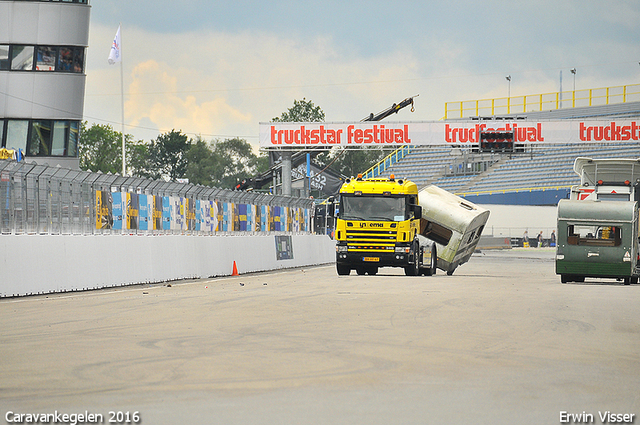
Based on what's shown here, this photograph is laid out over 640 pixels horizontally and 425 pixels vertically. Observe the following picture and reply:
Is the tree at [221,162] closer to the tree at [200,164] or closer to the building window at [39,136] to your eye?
the tree at [200,164]

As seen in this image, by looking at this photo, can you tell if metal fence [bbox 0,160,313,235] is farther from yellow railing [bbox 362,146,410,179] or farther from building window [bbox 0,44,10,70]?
yellow railing [bbox 362,146,410,179]

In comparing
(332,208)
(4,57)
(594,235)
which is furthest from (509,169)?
(594,235)

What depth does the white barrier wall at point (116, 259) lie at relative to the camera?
714 inches

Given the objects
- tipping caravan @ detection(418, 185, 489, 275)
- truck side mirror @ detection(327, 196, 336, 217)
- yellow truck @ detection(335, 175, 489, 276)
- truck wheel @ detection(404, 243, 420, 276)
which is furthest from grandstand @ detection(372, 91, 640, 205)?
truck side mirror @ detection(327, 196, 336, 217)

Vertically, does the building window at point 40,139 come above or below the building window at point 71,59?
below

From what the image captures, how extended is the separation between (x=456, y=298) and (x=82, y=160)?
10673 cm

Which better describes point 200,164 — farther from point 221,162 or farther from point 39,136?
point 39,136

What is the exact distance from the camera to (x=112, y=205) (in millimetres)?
23094

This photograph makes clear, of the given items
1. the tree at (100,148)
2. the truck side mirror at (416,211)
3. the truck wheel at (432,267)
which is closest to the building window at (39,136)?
the truck wheel at (432,267)

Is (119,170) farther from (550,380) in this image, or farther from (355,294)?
(550,380)

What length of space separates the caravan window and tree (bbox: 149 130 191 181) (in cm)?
12371

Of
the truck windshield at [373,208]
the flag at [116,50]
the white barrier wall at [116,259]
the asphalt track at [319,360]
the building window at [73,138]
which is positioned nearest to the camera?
the asphalt track at [319,360]

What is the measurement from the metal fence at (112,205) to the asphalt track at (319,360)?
2.56m

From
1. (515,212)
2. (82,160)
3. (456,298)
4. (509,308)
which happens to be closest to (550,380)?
(509,308)
